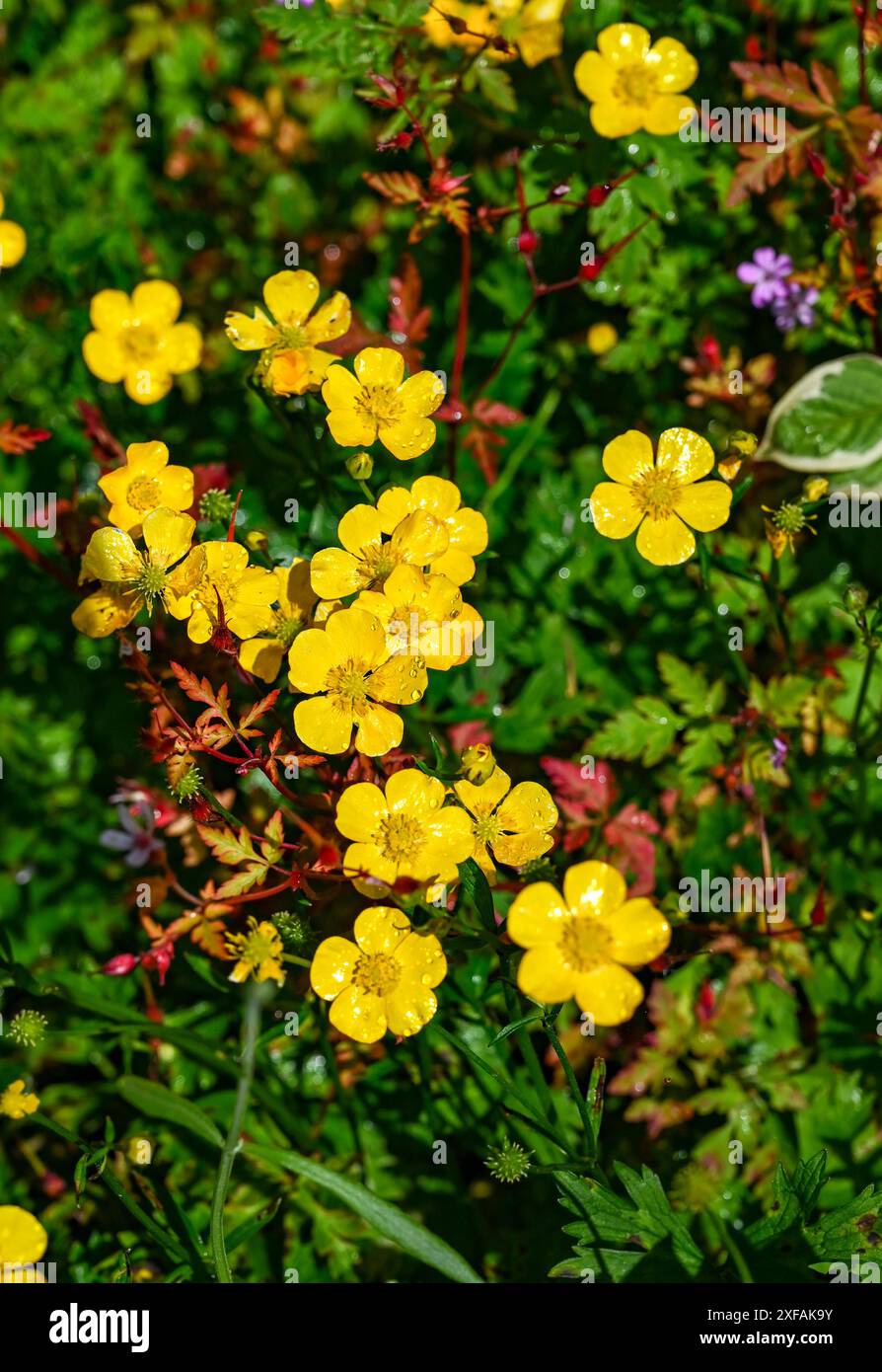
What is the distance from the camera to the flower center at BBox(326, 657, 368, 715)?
2.18 metres

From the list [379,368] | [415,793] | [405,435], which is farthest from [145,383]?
[415,793]

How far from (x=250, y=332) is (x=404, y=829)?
1.30m

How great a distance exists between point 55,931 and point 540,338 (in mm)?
2538

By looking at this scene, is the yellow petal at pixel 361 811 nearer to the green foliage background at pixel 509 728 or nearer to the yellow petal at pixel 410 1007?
the yellow petal at pixel 410 1007

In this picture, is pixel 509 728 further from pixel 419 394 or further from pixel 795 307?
pixel 795 307

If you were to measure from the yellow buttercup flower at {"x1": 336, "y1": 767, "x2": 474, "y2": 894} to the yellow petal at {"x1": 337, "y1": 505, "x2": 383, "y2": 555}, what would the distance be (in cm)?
48

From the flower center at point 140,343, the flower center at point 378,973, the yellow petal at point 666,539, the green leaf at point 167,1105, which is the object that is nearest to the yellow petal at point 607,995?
the flower center at point 378,973

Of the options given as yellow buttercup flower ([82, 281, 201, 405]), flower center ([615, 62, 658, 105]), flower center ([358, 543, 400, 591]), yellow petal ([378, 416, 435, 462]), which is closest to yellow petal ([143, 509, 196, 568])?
flower center ([358, 543, 400, 591])

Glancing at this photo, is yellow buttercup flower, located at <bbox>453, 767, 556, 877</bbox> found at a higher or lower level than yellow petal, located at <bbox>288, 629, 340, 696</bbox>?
lower

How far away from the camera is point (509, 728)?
3211 millimetres

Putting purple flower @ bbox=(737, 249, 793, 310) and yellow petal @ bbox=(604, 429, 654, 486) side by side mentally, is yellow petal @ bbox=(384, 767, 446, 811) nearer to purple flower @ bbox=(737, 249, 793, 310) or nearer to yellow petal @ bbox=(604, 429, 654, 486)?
yellow petal @ bbox=(604, 429, 654, 486)

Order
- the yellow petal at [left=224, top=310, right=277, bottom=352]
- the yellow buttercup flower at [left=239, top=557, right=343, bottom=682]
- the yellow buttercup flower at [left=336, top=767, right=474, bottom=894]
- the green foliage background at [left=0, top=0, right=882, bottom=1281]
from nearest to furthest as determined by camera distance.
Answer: the yellow buttercup flower at [left=336, top=767, right=474, bottom=894]
the yellow buttercup flower at [left=239, top=557, right=343, bottom=682]
the yellow petal at [left=224, top=310, right=277, bottom=352]
the green foliage background at [left=0, top=0, right=882, bottom=1281]
